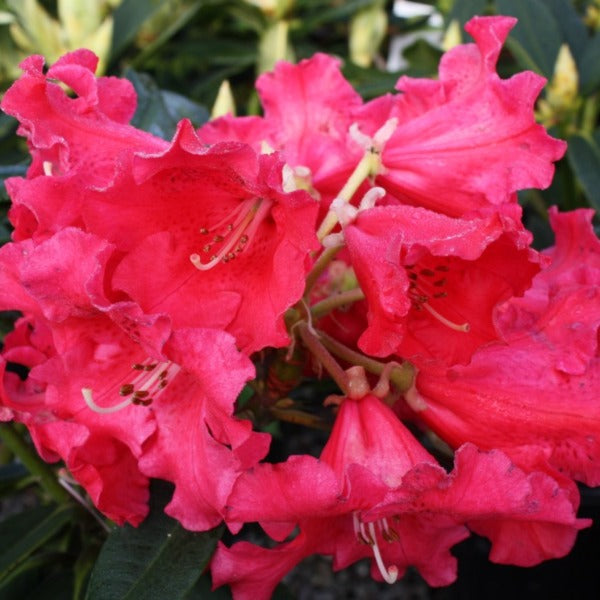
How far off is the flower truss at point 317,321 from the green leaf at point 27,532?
0.71ft

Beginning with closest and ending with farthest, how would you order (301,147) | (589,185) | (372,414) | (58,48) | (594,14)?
(372,414) < (301,147) < (589,185) < (58,48) < (594,14)

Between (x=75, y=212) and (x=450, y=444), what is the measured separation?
1.21ft

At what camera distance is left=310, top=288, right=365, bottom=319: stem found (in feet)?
2.44

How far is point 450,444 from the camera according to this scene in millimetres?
753

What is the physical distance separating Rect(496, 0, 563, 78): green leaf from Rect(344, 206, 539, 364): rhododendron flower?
80 centimetres

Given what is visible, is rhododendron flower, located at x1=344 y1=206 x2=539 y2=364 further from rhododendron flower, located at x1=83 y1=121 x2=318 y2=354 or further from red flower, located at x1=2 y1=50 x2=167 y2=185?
red flower, located at x1=2 y1=50 x2=167 y2=185

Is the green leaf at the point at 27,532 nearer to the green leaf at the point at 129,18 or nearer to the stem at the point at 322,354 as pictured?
the stem at the point at 322,354

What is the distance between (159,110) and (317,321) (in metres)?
0.47

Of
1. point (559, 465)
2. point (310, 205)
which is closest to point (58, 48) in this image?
point (310, 205)

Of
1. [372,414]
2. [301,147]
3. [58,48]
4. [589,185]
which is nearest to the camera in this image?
[372,414]

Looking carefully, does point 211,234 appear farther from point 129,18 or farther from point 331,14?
point 331,14

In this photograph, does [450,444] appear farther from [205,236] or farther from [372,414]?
[205,236]

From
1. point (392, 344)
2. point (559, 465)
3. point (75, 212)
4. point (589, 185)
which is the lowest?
point (589, 185)

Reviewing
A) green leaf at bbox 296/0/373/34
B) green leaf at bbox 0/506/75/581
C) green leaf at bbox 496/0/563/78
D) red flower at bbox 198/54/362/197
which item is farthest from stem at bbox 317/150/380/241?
green leaf at bbox 296/0/373/34
